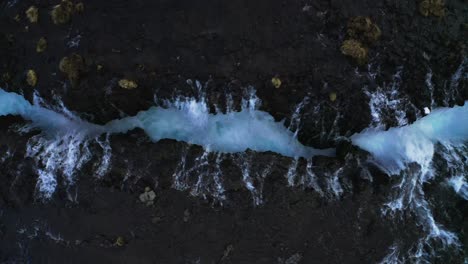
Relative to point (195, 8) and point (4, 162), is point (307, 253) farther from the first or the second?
point (4, 162)

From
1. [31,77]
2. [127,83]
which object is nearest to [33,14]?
[31,77]

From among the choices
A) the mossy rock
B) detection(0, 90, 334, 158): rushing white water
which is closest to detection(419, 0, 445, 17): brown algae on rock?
the mossy rock

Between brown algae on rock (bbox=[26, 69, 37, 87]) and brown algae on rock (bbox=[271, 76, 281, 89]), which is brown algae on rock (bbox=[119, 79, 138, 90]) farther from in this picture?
brown algae on rock (bbox=[271, 76, 281, 89])

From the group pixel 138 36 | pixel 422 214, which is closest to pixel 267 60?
pixel 138 36

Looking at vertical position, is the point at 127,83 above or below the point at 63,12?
below

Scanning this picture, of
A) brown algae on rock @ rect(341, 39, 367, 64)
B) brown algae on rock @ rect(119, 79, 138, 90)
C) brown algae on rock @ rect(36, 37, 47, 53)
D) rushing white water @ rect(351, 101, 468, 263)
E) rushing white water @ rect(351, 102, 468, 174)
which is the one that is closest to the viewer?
brown algae on rock @ rect(341, 39, 367, 64)

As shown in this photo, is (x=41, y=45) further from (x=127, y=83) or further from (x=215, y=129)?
(x=215, y=129)

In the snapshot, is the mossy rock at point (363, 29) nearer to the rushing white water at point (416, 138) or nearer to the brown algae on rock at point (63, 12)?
the rushing white water at point (416, 138)
